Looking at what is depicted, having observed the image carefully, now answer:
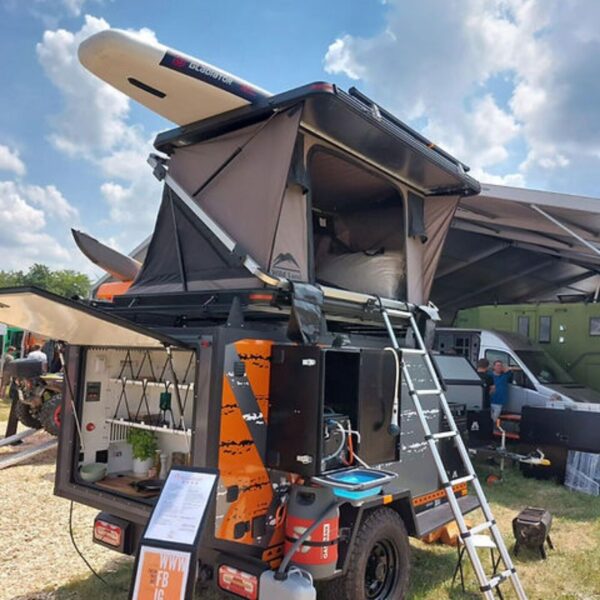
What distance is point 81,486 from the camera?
363 centimetres

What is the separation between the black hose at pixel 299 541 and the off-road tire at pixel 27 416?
6606mm

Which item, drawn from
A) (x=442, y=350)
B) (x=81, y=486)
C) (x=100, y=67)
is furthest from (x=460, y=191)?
(x=442, y=350)

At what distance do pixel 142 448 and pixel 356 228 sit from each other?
3054 millimetres

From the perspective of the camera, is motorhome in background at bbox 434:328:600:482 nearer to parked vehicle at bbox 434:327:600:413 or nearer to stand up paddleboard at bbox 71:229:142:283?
parked vehicle at bbox 434:327:600:413

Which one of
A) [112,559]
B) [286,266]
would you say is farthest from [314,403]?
[112,559]

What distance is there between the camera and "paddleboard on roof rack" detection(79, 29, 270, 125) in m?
3.34

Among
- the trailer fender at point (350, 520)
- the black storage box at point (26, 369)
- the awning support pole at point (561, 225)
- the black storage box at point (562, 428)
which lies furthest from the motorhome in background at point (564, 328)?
the black storage box at point (26, 369)

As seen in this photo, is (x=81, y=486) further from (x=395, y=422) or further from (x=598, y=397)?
(x=598, y=397)

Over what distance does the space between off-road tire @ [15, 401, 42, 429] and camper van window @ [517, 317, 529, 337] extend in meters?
8.22

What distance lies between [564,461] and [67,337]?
6592 mm

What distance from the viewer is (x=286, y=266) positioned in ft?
12.3

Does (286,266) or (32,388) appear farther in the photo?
(32,388)

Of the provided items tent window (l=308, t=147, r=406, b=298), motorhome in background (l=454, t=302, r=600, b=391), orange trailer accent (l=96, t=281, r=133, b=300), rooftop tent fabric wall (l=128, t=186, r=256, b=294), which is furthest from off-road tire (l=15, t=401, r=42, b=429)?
motorhome in background (l=454, t=302, r=600, b=391)

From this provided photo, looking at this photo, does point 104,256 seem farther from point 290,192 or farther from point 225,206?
point 290,192
